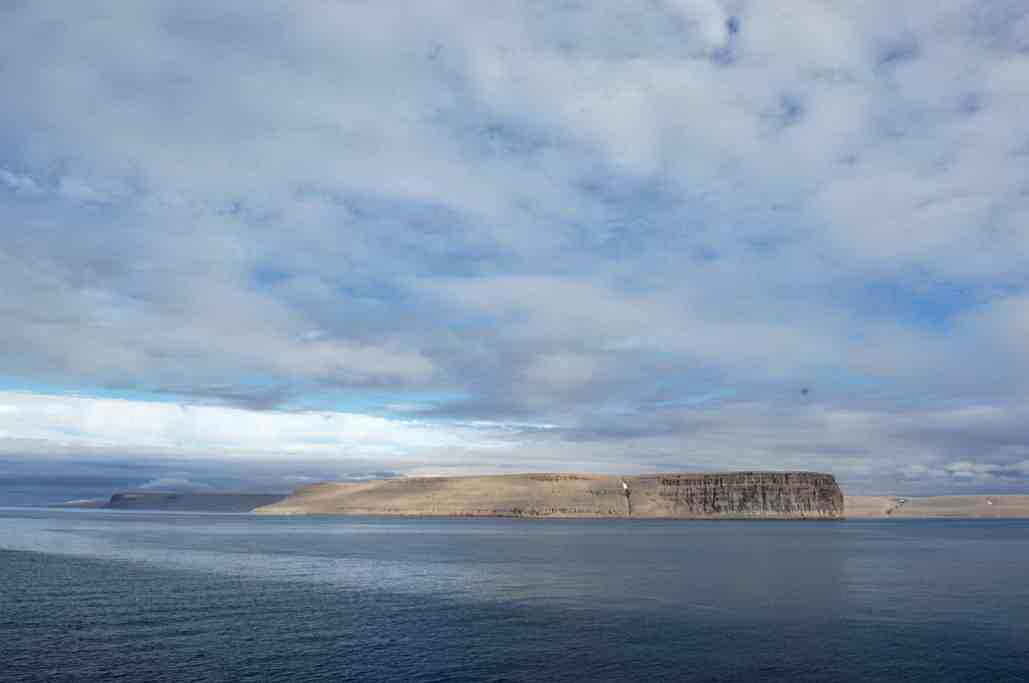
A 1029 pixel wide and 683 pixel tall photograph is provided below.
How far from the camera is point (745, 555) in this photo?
11756 centimetres

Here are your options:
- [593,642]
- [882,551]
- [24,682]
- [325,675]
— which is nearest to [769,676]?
[593,642]

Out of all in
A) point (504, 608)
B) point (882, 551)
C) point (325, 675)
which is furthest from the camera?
point (882, 551)

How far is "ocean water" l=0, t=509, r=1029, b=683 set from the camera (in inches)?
1511

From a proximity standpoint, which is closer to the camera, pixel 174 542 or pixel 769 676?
pixel 769 676

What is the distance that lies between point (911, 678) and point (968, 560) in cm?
9180

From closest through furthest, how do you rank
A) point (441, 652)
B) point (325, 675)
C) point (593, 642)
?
point (325, 675) < point (441, 652) < point (593, 642)

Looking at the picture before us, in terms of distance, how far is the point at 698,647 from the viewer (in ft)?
145

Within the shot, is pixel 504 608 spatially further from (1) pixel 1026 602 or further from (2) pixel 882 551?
(2) pixel 882 551

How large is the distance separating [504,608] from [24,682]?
3205 cm

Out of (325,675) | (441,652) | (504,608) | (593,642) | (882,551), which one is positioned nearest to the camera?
(325,675)

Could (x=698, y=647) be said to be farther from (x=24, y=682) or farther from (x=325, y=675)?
(x=24, y=682)

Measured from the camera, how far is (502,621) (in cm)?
5241

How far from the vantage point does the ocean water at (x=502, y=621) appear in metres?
38.4

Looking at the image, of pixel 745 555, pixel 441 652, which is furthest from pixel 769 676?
pixel 745 555
